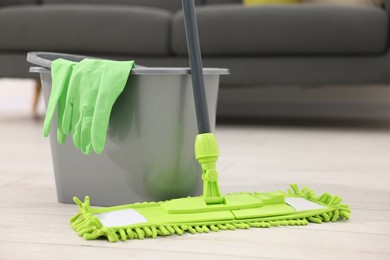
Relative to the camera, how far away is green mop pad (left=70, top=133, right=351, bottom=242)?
0.93 meters

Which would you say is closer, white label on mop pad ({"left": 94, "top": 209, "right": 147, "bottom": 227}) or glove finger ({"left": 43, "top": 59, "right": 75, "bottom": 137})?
white label on mop pad ({"left": 94, "top": 209, "right": 147, "bottom": 227})

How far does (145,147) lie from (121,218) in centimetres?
19

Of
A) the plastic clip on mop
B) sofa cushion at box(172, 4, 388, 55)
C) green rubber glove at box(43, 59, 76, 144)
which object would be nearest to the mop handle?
the plastic clip on mop

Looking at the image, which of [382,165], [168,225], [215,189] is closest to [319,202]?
[215,189]

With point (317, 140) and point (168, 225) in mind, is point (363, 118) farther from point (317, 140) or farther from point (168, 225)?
point (168, 225)

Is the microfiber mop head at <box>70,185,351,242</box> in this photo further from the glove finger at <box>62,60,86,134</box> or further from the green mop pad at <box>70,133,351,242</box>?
the glove finger at <box>62,60,86,134</box>

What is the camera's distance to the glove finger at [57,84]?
1091mm

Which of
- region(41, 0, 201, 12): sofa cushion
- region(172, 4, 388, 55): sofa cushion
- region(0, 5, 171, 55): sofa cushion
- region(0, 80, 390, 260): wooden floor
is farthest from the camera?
region(41, 0, 201, 12): sofa cushion

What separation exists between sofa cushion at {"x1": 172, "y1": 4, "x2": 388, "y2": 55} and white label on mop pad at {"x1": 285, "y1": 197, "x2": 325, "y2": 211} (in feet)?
4.78

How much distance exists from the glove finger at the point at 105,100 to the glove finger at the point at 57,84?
0.08 meters

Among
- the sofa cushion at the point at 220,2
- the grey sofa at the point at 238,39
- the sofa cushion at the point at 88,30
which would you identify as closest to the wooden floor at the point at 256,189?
the grey sofa at the point at 238,39

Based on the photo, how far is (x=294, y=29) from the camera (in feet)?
8.04

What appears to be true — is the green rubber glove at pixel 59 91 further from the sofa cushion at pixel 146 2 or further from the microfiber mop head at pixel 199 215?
the sofa cushion at pixel 146 2

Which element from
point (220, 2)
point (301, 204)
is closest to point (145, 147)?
point (301, 204)
